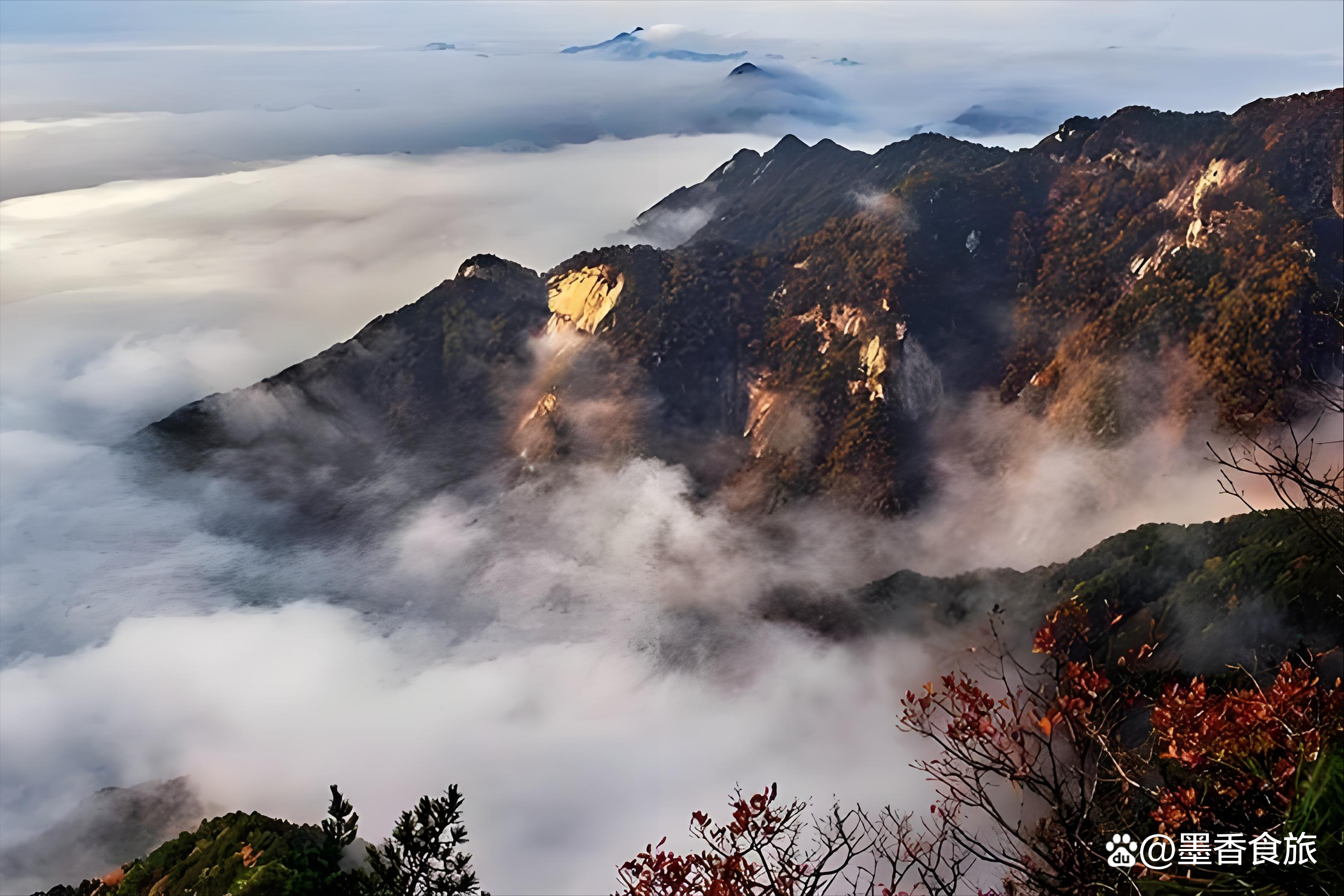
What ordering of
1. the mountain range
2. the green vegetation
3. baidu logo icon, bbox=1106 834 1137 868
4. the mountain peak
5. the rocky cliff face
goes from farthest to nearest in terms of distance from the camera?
the mountain peak < the rocky cliff face < the mountain range < the green vegetation < baidu logo icon, bbox=1106 834 1137 868

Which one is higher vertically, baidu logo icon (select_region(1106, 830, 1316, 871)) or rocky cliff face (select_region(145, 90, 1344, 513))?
rocky cliff face (select_region(145, 90, 1344, 513))

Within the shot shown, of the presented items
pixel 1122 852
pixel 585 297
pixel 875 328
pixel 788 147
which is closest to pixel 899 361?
pixel 875 328

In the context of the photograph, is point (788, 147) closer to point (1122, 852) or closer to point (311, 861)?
point (311, 861)

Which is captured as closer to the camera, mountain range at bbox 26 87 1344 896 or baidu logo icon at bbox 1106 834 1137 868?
baidu logo icon at bbox 1106 834 1137 868

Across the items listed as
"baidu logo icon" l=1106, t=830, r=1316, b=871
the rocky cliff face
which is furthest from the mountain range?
"baidu logo icon" l=1106, t=830, r=1316, b=871

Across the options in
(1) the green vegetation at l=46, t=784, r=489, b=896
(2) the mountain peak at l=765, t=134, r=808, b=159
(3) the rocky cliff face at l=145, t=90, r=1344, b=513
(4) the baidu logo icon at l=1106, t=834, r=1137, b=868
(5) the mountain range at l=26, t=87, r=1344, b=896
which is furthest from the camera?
(2) the mountain peak at l=765, t=134, r=808, b=159

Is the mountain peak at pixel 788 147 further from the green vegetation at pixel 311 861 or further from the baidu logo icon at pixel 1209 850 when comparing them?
the baidu logo icon at pixel 1209 850

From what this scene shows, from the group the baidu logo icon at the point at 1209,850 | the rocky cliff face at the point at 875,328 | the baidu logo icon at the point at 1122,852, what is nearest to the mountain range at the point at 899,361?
the rocky cliff face at the point at 875,328

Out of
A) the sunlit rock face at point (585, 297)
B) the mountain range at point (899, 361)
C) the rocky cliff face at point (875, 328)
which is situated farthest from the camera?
the sunlit rock face at point (585, 297)

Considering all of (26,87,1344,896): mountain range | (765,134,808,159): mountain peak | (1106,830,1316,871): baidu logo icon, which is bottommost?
(1106,830,1316,871): baidu logo icon

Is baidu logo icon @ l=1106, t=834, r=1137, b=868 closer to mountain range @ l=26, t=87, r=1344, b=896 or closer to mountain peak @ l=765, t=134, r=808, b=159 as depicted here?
mountain range @ l=26, t=87, r=1344, b=896
